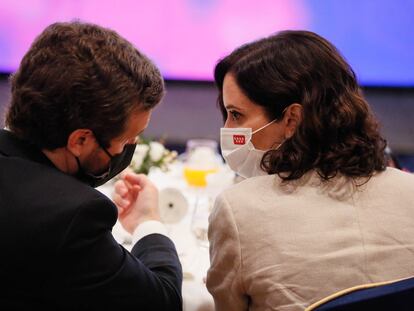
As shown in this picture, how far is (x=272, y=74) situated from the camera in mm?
1141

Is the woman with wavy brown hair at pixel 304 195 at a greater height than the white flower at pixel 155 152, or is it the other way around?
the woman with wavy brown hair at pixel 304 195

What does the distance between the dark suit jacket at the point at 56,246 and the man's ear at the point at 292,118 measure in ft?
1.66

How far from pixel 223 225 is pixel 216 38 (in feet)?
9.26

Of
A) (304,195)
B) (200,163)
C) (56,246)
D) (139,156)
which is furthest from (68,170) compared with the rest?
(200,163)

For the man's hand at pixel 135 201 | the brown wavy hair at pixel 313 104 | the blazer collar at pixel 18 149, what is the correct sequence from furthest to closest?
1. the man's hand at pixel 135 201
2. the brown wavy hair at pixel 313 104
3. the blazer collar at pixel 18 149

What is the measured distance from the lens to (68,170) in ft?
3.19

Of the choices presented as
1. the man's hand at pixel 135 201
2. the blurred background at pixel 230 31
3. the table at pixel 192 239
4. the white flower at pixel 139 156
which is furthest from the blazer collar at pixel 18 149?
the blurred background at pixel 230 31

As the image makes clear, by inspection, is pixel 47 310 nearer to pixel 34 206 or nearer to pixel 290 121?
pixel 34 206

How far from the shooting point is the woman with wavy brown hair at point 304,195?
0.90 meters

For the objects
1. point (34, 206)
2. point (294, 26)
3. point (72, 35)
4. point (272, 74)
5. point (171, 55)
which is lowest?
point (171, 55)

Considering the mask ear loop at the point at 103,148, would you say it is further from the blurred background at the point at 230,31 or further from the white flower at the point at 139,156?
the blurred background at the point at 230,31

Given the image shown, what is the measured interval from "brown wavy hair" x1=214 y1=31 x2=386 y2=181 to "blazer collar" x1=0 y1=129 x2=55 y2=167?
0.51 metres

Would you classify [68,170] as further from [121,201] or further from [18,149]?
[121,201]

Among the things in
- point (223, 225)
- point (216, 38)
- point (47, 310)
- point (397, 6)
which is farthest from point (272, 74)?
point (397, 6)
